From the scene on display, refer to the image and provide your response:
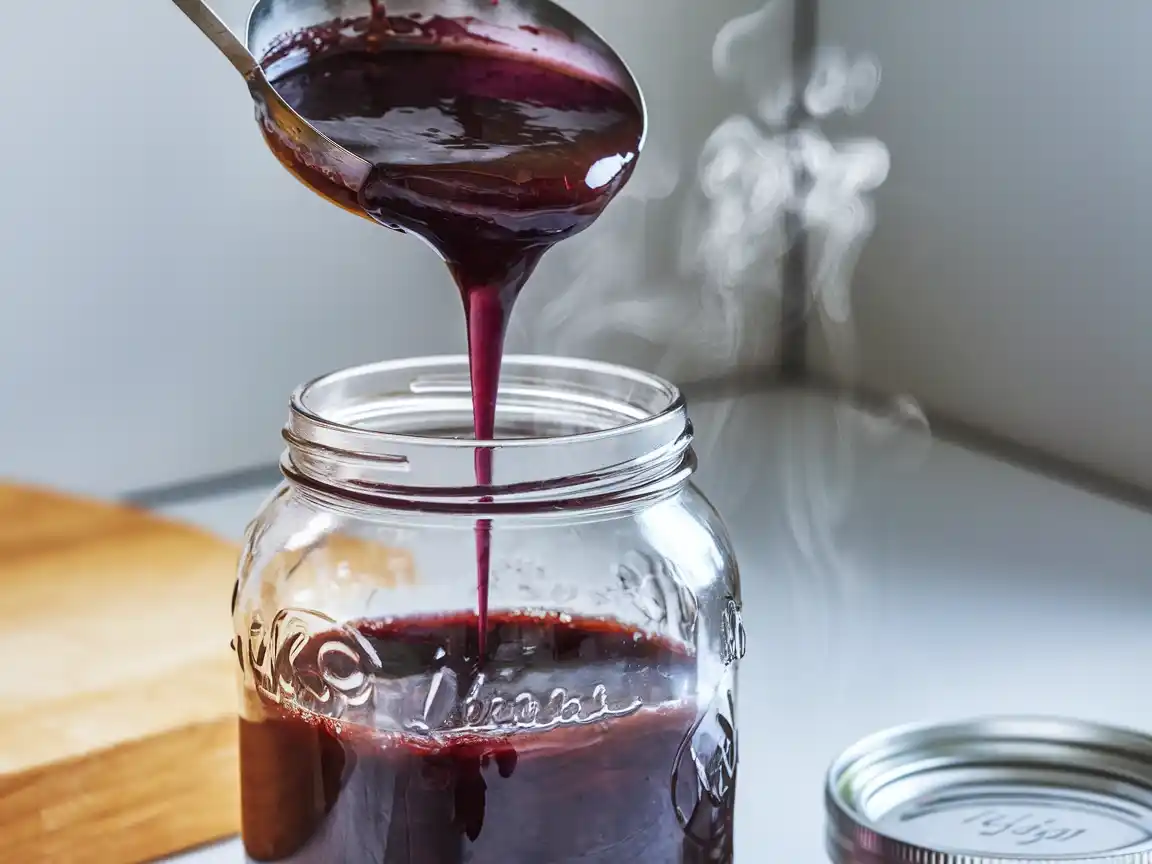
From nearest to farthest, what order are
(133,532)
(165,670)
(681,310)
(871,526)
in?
1. (165,670)
2. (133,532)
3. (871,526)
4. (681,310)

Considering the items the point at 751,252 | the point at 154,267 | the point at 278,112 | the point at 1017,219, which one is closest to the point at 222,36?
the point at 278,112

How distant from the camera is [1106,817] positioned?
0.96m

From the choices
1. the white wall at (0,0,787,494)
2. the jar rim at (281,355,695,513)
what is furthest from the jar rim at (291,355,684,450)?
the white wall at (0,0,787,494)

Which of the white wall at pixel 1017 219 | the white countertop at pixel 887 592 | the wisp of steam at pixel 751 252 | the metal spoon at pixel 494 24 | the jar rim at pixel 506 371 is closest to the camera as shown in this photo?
the jar rim at pixel 506 371

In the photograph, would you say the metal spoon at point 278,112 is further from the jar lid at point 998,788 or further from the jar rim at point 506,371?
the jar lid at point 998,788

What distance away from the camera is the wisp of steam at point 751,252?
179 cm

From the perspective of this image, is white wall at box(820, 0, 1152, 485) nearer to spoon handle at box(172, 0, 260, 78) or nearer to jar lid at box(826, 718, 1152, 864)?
jar lid at box(826, 718, 1152, 864)

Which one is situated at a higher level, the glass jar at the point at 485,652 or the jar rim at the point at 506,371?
the jar rim at the point at 506,371

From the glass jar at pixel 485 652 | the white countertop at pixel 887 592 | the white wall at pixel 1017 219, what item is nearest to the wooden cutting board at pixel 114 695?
the white countertop at pixel 887 592

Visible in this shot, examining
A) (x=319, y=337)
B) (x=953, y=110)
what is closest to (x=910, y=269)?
(x=953, y=110)

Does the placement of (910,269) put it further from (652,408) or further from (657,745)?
(657,745)

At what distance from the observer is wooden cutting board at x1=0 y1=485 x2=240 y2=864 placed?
945 mm

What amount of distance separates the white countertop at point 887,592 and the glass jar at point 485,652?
195mm

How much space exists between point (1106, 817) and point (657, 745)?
33cm
